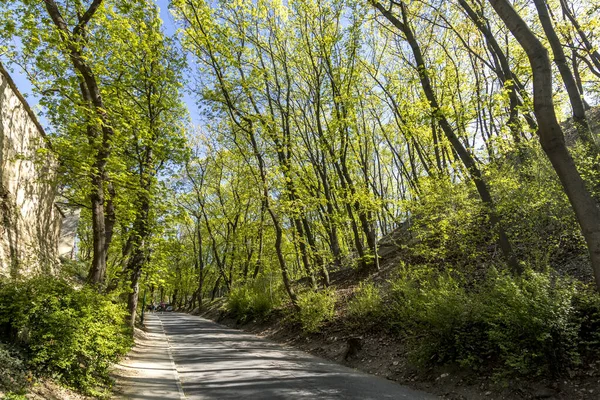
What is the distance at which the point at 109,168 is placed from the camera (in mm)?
9828

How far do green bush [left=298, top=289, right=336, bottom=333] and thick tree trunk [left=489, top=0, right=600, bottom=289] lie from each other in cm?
866

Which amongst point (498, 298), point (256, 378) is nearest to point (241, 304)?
point (256, 378)

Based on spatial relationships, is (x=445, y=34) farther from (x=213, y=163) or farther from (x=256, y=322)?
(x=213, y=163)

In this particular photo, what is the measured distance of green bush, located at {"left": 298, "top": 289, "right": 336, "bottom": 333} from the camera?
12.7 metres

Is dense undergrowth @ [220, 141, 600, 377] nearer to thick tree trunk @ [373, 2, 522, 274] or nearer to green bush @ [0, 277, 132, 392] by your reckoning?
thick tree trunk @ [373, 2, 522, 274]

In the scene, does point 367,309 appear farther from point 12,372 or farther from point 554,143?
point 12,372

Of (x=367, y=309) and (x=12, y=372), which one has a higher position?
(x=12, y=372)

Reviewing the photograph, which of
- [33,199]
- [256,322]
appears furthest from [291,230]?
[33,199]

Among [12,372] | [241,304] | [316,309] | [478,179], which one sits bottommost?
[241,304]

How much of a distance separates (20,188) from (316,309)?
9.76 meters

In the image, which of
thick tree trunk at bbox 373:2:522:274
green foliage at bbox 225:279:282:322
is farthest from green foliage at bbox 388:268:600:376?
green foliage at bbox 225:279:282:322

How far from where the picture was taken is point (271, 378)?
8.09 metres

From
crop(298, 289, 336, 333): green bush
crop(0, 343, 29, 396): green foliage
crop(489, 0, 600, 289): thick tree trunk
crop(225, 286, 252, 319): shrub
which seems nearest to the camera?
crop(0, 343, 29, 396): green foliage

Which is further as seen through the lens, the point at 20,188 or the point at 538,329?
the point at 20,188
